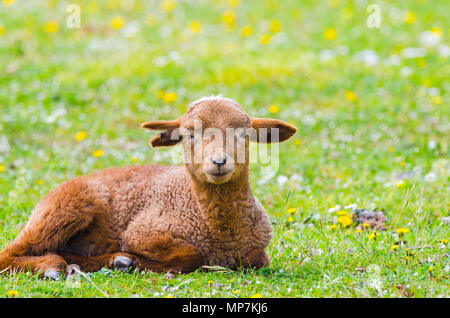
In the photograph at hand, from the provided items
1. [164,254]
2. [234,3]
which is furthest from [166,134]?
[234,3]

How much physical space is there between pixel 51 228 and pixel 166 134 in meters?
1.51

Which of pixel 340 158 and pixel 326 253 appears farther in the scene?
pixel 340 158

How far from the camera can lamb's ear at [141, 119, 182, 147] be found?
6402mm

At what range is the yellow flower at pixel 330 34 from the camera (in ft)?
49.2

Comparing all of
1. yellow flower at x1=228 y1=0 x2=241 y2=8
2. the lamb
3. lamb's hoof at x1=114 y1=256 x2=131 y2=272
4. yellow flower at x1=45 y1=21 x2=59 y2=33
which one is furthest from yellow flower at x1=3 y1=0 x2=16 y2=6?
lamb's hoof at x1=114 y1=256 x2=131 y2=272

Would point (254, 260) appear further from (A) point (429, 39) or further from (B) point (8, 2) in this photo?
(B) point (8, 2)

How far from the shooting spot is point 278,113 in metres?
11.8

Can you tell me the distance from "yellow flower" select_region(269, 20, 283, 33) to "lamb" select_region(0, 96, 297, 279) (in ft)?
31.5

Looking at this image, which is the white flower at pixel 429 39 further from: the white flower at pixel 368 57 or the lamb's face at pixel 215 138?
the lamb's face at pixel 215 138

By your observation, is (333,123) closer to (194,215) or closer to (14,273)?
(194,215)

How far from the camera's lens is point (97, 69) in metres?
13.4

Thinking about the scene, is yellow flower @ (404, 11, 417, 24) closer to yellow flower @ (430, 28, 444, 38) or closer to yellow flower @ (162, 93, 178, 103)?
yellow flower @ (430, 28, 444, 38)
